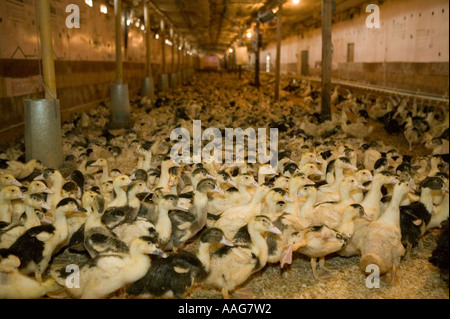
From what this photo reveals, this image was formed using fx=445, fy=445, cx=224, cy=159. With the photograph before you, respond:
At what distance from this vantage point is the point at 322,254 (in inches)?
184

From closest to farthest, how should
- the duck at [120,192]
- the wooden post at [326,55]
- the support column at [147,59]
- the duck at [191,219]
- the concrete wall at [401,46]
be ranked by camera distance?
1. the duck at [191,219]
2. the duck at [120,192]
3. the concrete wall at [401,46]
4. the wooden post at [326,55]
5. the support column at [147,59]

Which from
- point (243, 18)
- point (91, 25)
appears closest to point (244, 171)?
point (91, 25)

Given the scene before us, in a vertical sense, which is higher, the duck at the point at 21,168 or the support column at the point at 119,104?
the support column at the point at 119,104

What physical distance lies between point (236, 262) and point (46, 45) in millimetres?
5577

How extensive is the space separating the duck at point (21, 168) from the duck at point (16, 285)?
3404 mm

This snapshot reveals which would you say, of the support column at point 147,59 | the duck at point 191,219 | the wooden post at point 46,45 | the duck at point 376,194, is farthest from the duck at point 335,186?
the support column at point 147,59

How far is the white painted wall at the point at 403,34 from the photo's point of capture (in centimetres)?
1155

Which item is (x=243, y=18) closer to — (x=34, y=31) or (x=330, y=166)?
(x=34, y=31)

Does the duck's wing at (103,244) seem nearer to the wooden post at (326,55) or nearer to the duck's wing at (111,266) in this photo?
the duck's wing at (111,266)

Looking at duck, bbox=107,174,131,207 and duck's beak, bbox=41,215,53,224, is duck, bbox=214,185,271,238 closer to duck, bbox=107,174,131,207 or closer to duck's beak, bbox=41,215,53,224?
duck, bbox=107,174,131,207

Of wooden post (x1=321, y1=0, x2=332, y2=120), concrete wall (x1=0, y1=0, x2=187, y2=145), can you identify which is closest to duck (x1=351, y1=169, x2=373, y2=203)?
concrete wall (x1=0, y1=0, x2=187, y2=145)

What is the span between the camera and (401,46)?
1518 cm

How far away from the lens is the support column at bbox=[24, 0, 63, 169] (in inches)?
297

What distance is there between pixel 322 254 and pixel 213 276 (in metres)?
1.23
